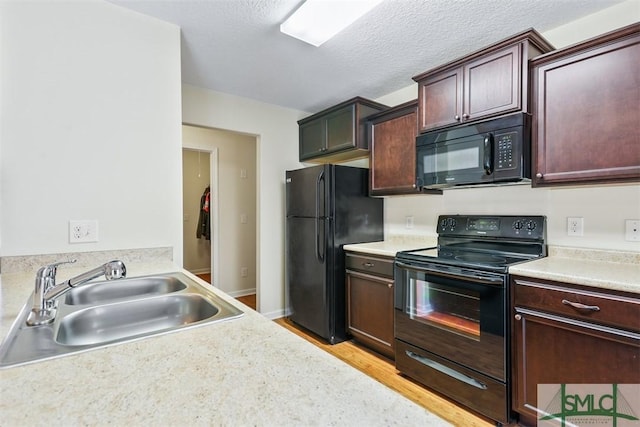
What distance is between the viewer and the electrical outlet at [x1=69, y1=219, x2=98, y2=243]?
5.08ft

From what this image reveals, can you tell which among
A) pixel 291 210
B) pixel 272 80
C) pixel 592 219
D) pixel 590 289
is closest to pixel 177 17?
pixel 272 80

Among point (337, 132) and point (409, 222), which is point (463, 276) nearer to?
point (409, 222)

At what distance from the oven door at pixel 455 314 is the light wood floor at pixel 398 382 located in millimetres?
275

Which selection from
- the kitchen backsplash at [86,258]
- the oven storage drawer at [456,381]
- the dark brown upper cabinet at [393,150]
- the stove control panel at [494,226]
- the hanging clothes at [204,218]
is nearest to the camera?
the kitchen backsplash at [86,258]

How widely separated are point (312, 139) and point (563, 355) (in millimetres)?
2674

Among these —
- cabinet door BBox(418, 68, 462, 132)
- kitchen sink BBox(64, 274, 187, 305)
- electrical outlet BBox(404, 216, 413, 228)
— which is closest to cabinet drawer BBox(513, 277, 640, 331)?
cabinet door BBox(418, 68, 462, 132)

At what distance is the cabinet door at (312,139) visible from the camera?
3.17m

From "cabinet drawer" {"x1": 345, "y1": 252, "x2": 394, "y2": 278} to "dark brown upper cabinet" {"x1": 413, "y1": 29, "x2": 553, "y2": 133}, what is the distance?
1024mm

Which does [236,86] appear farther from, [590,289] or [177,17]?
[590,289]

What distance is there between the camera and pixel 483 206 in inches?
91.2

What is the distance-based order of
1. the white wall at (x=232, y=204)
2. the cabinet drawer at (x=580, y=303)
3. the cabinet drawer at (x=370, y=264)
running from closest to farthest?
the cabinet drawer at (x=580, y=303) < the cabinet drawer at (x=370, y=264) < the white wall at (x=232, y=204)

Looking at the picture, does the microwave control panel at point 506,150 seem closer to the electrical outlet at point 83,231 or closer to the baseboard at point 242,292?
the electrical outlet at point 83,231

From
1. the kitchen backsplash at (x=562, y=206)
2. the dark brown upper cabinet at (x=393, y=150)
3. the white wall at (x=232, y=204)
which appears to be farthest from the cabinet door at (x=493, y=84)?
the white wall at (x=232, y=204)

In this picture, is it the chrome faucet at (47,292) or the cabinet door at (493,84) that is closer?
the chrome faucet at (47,292)
